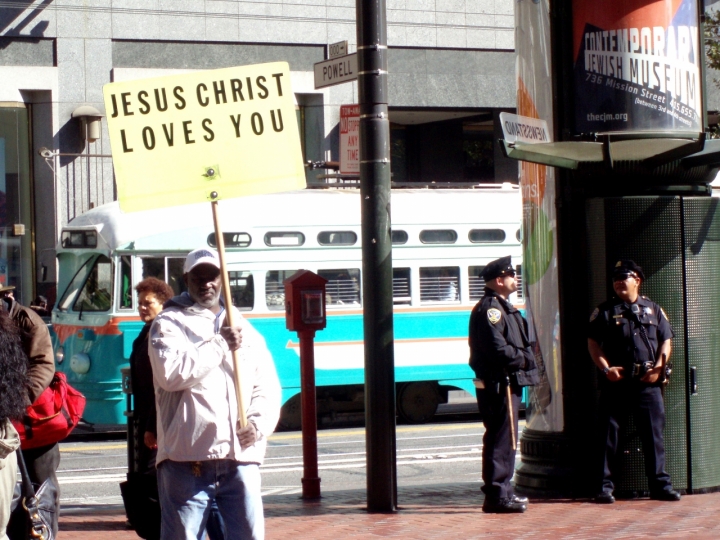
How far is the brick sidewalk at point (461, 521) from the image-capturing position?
7.52 meters

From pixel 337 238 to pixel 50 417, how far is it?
9266mm

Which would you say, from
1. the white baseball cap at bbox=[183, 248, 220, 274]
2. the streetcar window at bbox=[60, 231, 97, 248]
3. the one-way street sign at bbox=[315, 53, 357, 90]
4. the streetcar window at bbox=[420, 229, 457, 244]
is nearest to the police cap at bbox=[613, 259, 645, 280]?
the one-way street sign at bbox=[315, 53, 357, 90]

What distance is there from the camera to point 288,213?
15.3m

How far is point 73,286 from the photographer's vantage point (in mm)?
15172

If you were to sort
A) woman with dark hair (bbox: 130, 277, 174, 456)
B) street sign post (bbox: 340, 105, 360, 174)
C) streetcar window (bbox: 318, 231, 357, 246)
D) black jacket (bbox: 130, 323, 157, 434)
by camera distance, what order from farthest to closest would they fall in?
1. streetcar window (bbox: 318, 231, 357, 246)
2. street sign post (bbox: 340, 105, 360, 174)
3. black jacket (bbox: 130, 323, 157, 434)
4. woman with dark hair (bbox: 130, 277, 174, 456)

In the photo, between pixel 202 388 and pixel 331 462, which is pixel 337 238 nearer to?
pixel 331 462

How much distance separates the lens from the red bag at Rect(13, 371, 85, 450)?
633 cm

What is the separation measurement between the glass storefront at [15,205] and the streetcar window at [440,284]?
8.14 metres

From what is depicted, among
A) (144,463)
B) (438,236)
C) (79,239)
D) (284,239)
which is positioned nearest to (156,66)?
(79,239)

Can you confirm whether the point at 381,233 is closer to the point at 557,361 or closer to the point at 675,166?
the point at 557,361

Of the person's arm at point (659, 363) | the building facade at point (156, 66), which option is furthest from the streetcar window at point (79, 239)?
the person's arm at point (659, 363)

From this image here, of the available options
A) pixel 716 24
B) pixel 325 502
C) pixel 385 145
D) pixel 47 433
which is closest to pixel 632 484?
pixel 325 502

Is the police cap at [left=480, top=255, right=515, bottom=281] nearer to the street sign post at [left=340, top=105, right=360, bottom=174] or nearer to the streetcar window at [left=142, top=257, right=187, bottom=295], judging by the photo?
the street sign post at [left=340, top=105, right=360, bottom=174]

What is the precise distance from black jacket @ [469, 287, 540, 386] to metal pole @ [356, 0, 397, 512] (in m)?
0.63
